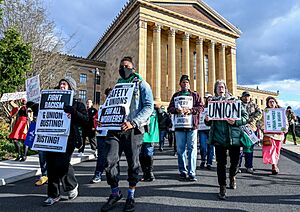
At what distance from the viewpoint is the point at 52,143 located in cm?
424

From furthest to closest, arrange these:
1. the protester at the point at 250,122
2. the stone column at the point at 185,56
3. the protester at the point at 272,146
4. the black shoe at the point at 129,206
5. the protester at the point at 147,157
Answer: the stone column at the point at 185,56, the protester at the point at 250,122, the protester at the point at 272,146, the protester at the point at 147,157, the black shoe at the point at 129,206

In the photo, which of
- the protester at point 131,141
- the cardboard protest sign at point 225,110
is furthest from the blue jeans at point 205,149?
the protester at point 131,141

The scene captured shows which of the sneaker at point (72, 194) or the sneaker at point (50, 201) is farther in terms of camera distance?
the sneaker at point (72, 194)

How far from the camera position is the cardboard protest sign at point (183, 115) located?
583 cm

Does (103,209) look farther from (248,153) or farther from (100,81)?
(100,81)

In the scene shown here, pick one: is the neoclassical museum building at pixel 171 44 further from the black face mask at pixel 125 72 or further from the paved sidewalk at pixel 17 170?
the black face mask at pixel 125 72

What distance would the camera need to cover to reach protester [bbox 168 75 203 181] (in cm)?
582

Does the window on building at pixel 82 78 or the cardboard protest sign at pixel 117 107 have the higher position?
the window on building at pixel 82 78

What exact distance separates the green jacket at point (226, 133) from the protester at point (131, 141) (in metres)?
1.62

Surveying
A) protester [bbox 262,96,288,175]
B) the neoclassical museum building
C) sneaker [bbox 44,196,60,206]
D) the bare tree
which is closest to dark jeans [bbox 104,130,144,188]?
sneaker [bbox 44,196,60,206]

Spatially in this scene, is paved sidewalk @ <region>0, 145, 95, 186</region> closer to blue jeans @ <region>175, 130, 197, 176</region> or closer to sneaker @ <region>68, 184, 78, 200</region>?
sneaker @ <region>68, 184, 78, 200</region>

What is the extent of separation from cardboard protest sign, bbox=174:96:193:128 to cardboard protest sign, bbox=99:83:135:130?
234cm

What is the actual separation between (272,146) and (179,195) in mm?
3904

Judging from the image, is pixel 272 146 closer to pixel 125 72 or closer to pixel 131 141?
pixel 131 141
